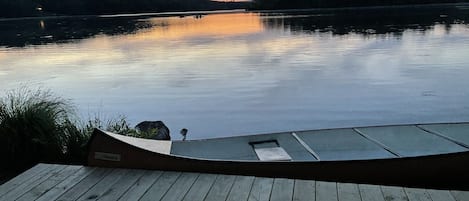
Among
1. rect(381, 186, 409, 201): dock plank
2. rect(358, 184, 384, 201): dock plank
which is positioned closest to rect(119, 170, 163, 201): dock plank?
rect(358, 184, 384, 201): dock plank

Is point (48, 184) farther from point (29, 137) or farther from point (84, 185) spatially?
point (29, 137)

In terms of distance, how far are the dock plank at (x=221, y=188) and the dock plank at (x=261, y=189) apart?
0.62 feet

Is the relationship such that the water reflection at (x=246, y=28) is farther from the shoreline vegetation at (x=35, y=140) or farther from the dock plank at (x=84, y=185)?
the dock plank at (x=84, y=185)

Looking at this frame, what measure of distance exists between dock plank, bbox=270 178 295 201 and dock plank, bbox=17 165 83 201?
1796mm

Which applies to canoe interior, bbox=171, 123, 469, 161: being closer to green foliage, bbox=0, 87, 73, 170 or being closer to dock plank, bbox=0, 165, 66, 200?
dock plank, bbox=0, 165, 66, 200

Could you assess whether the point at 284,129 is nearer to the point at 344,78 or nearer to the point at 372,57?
the point at 344,78

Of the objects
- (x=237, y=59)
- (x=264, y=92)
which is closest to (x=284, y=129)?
(x=264, y=92)

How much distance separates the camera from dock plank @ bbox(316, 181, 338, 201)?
345 centimetres

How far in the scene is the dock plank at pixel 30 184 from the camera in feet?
12.2

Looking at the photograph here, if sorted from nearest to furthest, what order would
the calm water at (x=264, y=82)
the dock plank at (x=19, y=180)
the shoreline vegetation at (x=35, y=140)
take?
the dock plank at (x=19, y=180), the shoreline vegetation at (x=35, y=140), the calm water at (x=264, y=82)

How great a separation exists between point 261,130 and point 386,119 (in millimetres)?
2715

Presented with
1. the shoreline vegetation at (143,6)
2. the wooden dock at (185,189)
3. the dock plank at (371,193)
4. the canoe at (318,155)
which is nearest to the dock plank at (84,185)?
the wooden dock at (185,189)

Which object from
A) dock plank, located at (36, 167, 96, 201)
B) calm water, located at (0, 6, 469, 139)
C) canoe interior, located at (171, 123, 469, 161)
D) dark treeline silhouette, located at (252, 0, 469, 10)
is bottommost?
dark treeline silhouette, located at (252, 0, 469, 10)

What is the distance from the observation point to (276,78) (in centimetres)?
1559
